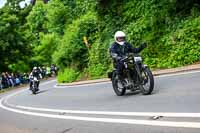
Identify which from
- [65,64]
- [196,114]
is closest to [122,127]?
[196,114]

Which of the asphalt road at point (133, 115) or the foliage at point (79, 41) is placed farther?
the foliage at point (79, 41)

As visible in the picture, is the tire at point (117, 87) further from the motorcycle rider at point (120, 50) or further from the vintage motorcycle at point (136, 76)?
the motorcycle rider at point (120, 50)

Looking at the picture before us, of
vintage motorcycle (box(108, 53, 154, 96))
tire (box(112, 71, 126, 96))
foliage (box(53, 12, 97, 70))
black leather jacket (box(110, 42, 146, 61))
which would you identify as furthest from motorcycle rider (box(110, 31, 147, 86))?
foliage (box(53, 12, 97, 70))

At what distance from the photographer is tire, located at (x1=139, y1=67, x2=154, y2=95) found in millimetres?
11219

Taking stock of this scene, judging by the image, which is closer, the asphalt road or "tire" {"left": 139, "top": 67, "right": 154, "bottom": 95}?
the asphalt road

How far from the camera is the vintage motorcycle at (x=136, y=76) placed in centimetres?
1138

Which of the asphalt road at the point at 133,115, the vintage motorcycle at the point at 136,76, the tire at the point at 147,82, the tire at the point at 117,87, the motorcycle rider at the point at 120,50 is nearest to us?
the asphalt road at the point at 133,115

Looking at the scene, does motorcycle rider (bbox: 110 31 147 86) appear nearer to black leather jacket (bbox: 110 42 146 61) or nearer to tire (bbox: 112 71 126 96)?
black leather jacket (bbox: 110 42 146 61)

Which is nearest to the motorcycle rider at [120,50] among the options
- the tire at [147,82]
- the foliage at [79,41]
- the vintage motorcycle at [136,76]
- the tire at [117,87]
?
the vintage motorcycle at [136,76]

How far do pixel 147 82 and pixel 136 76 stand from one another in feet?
1.34

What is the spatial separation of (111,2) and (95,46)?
2456mm

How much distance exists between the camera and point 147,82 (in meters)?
11.5

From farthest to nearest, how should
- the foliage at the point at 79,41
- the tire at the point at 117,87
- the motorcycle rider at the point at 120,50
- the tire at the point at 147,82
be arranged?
the foliage at the point at 79,41 → the tire at the point at 117,87 → the motorcycle rider at the point at 120,50 → the tire at the point at 147,82

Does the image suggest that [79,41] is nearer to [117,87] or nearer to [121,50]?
[117,87]
